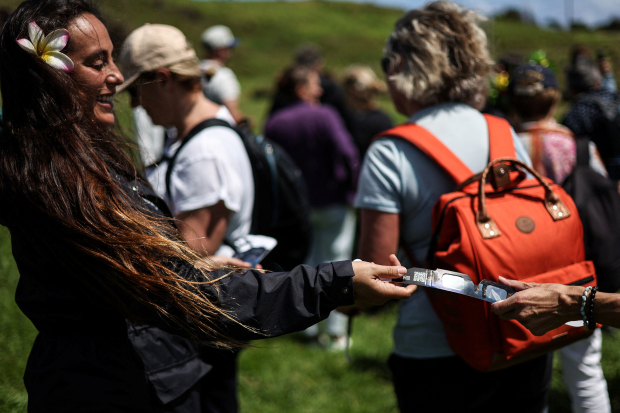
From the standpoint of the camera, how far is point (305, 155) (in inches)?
174

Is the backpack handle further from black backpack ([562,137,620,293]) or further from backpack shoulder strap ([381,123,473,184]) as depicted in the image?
black backpack ([562,137,620,293])

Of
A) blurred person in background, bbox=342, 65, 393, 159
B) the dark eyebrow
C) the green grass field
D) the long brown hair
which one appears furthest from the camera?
blurred person in background, bbox=342, 65, 393, 159

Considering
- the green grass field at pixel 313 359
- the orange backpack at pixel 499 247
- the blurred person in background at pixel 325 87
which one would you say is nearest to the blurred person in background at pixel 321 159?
the green grass field at pixel 313 359

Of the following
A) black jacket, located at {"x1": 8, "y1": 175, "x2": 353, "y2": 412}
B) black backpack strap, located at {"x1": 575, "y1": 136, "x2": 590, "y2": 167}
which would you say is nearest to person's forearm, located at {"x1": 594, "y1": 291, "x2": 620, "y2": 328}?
black jacket, located at {"x1": 8, "y1": 175, "x2": 353, "y2": 412}

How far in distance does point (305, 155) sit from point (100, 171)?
3.13 meters

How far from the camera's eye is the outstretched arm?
58.7 inches

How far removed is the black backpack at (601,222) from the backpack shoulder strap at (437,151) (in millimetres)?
504

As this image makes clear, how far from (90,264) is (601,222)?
1.70m

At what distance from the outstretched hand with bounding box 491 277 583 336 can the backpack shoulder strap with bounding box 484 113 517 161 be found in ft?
1.57

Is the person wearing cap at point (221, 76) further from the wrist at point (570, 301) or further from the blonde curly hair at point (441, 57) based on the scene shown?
the wrist at point (570, 301)

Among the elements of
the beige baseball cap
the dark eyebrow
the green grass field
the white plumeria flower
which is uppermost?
the white plumeria flower

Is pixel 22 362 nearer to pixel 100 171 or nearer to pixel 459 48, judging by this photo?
pixel 100 171

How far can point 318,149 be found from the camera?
4.43 m

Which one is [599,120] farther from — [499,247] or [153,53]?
[153,53]
